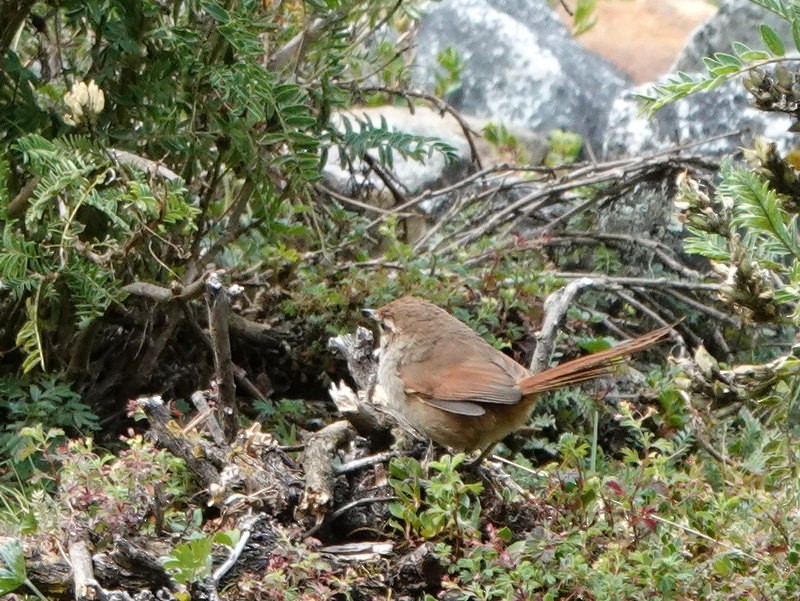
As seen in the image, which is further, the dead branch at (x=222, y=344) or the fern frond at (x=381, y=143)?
the fern frond at (x=381, y=143)

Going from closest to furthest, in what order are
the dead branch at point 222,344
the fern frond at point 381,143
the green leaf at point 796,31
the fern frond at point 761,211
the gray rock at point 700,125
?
the green leaf at point 796,31
the fern frond at point 761,211
the dead branch at point 222,344
the fern frond at point 381,143
the gray rock at point 700,125

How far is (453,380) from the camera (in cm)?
438

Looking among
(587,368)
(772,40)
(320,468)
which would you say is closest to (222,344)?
(320,468)

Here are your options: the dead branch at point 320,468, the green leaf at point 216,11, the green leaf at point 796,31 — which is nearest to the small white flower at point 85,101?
the green leaf at point 216,11

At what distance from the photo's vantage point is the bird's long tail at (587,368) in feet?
11.8

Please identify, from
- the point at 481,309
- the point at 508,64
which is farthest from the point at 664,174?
the point at 508,64

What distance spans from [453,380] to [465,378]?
0.17 feet

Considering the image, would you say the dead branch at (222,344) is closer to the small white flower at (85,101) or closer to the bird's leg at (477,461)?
the small white flower at (85,101)

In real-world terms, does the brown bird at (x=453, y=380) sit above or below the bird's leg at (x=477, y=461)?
above

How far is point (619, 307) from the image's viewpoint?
600cm

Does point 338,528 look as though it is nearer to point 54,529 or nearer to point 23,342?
point 54,529

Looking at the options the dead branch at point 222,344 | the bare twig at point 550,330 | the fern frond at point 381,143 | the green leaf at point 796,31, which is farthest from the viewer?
the fern frond at point 381,143

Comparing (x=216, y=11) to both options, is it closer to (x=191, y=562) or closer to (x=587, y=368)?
(x=587, y=368)

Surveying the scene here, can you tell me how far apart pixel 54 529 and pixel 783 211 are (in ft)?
7.41
